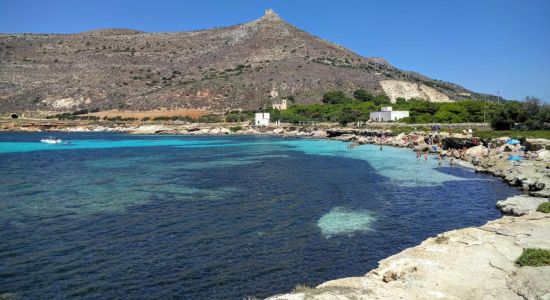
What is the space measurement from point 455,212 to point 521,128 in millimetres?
47881

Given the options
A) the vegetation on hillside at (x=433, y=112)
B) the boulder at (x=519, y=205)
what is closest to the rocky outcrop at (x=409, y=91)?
the vegetation on hillside at (x=433, y=112)

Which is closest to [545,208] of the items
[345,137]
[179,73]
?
[345,137]

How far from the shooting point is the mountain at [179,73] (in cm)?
13812

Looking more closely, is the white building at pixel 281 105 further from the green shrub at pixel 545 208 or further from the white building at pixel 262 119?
the green shrub at pixel 545 208

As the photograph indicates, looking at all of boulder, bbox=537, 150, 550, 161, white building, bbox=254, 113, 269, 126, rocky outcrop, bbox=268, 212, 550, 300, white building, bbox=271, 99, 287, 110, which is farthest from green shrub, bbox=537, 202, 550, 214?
white building, bbox=271, 99, 287, 110

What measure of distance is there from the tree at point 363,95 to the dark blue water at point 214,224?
9588 cm

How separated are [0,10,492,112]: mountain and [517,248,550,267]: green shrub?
126 meters

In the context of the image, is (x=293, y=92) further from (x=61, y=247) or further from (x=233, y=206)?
(x=61, y=247)

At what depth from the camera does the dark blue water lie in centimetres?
1480

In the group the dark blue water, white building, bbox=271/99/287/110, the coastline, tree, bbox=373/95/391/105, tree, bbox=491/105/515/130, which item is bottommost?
the dark blue water

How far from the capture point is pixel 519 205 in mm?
23703

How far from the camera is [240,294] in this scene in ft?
44.5

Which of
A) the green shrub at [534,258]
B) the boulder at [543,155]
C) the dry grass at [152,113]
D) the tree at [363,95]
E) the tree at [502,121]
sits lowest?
the green shrub at [534,258]

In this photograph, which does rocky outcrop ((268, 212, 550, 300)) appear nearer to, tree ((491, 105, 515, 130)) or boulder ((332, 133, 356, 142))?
tree ((491, 105, 515, 130))
